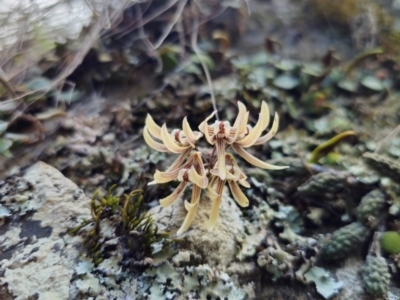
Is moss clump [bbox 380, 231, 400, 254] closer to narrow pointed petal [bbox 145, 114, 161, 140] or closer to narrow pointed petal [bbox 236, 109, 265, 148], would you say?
narrow pointed petal [bbox 236, 109, 265, 148]

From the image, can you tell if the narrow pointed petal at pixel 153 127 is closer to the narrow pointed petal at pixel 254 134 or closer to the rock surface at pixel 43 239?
the narrow pointed petal at pixel 254 134

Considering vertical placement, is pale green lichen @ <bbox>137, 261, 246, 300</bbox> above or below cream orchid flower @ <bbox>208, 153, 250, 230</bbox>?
below

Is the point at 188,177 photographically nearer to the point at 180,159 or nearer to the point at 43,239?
the point at 180,159

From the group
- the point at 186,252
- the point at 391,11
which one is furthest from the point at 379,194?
the point at 391,11

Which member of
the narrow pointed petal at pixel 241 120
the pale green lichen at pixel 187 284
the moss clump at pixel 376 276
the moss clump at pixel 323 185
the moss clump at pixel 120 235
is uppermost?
the narrow pointed petal at pixel 241 120

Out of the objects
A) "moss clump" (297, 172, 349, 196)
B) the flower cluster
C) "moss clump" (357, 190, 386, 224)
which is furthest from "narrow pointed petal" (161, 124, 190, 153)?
"moss clump" (357, 190, 386, 224)

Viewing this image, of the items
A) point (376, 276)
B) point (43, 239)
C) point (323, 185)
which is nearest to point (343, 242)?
point (376, 276)

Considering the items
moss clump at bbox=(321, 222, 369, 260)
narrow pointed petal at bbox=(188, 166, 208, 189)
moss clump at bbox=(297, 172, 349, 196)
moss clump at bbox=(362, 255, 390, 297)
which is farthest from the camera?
moss clump at bbox=(297, 172, 349, 196)

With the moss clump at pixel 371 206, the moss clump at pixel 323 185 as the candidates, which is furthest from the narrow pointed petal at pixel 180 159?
the moss clump at pixel 371 206
